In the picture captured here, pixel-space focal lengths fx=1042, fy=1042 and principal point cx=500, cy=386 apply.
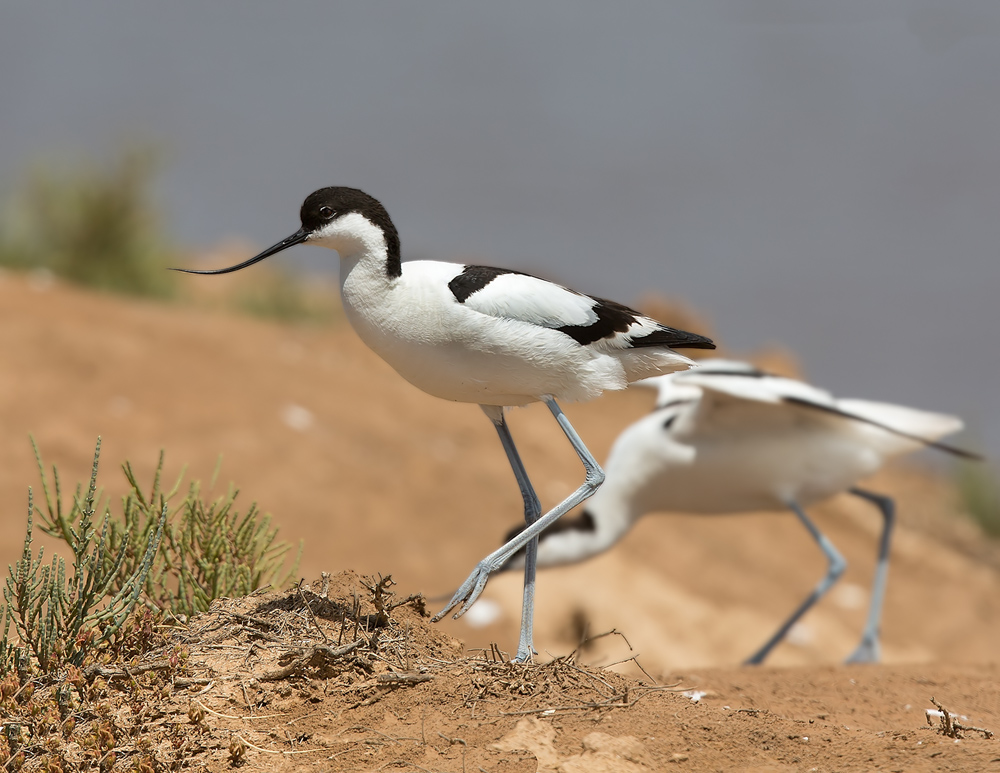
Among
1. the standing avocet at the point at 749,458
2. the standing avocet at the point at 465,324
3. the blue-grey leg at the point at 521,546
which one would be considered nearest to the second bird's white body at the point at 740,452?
the standing avocet at the point at 749,458

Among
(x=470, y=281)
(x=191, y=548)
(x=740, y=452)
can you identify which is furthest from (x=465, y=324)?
(x=740, y=452)

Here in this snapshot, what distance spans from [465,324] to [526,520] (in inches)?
35.4

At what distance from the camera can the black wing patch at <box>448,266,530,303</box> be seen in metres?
3.53

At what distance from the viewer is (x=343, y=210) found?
11.6ft

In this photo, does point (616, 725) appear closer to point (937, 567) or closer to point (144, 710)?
point (144, 710)

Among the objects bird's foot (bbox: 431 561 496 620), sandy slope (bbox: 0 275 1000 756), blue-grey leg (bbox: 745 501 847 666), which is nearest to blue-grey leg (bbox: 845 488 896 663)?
blue-grey leg (bbox: 745 501 847 666)

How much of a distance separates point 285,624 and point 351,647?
34cm

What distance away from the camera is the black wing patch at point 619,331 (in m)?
3.72

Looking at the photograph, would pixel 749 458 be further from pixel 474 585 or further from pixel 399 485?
pixel 474 585

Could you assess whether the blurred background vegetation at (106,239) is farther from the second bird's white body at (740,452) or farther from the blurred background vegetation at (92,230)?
the second bird's white body at (740,452)

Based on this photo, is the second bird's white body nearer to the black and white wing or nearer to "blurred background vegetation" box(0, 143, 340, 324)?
the black and white wing

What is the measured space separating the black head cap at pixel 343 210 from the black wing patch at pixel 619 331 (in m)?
0.64

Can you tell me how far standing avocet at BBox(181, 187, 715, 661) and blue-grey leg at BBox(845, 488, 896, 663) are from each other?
3.80 metres

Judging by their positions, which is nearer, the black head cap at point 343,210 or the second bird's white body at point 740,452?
the black head cap at point 343,210
